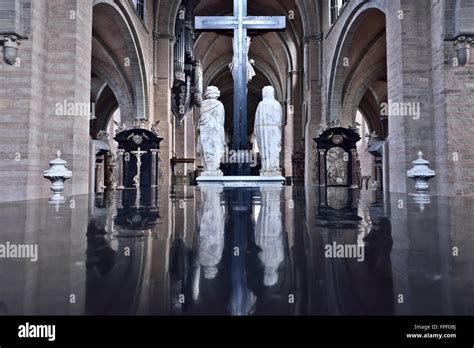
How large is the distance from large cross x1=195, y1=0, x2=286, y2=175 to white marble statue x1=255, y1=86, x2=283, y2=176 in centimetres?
46

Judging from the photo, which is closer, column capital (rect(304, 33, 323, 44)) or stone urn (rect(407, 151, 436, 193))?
stone urn (rect(407, 151, 436, 193))

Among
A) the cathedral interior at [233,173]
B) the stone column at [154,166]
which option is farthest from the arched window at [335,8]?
the stone column at [154,166]

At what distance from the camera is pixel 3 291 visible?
139 cm

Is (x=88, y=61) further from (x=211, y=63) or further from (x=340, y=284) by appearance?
(x=211, y=63)

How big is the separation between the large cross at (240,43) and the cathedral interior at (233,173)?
0.08 m

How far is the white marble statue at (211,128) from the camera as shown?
8992 mm

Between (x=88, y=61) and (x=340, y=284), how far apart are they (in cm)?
873

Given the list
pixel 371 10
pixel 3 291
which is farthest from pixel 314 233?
pixel 371 10

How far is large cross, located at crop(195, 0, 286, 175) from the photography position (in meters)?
9.38

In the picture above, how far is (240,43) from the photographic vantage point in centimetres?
948

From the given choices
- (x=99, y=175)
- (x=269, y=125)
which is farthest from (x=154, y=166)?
(x=269, y=125)

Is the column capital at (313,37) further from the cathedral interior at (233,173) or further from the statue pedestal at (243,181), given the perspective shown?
the statue pedestal at (243,181)

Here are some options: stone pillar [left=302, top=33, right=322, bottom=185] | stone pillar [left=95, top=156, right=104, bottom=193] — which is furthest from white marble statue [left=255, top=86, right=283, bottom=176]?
stone pillar [left=302, top=33, right=322, bottom=185]
